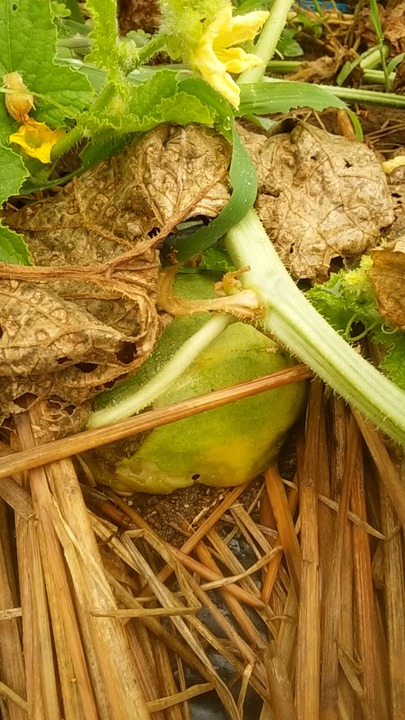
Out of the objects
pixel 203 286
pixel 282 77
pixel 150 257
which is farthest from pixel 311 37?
pixel 150 257

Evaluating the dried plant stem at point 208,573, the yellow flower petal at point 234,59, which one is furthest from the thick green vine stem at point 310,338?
Result: the dried plant stem at point 208,573

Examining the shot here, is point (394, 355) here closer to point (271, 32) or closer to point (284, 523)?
point (284, 523)

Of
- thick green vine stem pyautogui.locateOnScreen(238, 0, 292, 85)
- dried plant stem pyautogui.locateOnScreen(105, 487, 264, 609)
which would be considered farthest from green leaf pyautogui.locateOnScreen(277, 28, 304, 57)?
dried plant stem pyautogui.locateOnScreen(105, 487, 264, 609)

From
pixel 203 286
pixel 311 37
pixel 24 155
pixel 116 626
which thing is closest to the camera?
pixel 116 626

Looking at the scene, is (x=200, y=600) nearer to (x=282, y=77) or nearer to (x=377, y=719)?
(x=377, y=719)

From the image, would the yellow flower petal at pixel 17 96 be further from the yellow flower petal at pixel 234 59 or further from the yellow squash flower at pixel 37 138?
the yellow flower petal at pixel 234 59

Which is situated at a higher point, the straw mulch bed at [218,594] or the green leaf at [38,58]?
the green leaf at [38,58]
